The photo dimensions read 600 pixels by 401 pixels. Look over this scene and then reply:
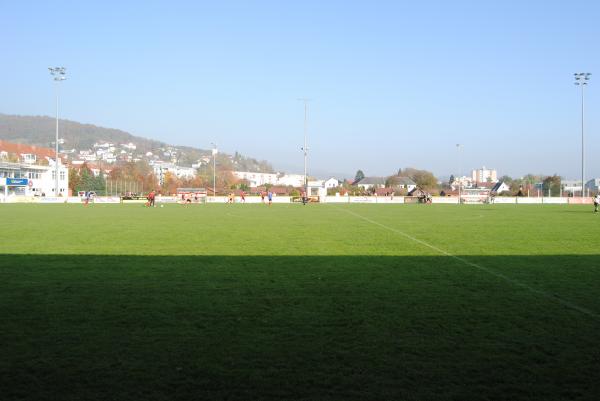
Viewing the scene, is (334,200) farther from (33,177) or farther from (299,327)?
(299,327)

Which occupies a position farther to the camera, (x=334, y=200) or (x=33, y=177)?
(x=33, y=177)

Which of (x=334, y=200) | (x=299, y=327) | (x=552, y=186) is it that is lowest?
(x=299, y=327)

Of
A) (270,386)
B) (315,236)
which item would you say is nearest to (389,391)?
(270,386)

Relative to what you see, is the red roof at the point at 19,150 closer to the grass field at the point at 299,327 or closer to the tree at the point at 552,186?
the tree at the point at 552,186

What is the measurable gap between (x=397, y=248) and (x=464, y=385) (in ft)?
34.7

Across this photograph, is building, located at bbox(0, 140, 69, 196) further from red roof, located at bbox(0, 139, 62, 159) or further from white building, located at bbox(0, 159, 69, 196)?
red roof, located at bbox(0, 139, 62, 159)

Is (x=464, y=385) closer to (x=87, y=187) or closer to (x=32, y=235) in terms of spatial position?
(x=32, y=235)

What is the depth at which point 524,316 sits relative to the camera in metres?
6.98

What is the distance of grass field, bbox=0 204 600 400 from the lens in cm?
457

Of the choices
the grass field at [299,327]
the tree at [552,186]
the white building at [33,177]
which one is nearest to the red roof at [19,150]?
the white building at [33,177]

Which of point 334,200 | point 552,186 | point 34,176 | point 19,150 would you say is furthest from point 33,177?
point 552,186

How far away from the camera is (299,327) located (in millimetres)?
6391

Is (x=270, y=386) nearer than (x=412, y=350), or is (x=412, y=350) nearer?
(x=270, y=386)

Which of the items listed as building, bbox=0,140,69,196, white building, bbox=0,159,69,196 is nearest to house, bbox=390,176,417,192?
building, bbox=0,140,69,196
